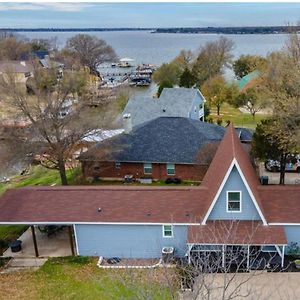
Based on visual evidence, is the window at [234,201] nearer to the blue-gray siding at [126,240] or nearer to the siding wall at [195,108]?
the blue-gray siding at [126,240]

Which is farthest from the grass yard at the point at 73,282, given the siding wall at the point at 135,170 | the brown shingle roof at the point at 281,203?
the siding wall at the point at 135,170

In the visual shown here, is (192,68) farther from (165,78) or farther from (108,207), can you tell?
(108,207)

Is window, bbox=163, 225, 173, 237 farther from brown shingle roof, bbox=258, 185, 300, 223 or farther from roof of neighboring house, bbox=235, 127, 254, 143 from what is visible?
roof of neighboring house, bbox=235, 127, 254, 143

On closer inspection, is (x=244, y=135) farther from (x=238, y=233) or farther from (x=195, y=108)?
(x=238, y=233)

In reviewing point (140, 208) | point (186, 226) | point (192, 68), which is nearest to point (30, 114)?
point (140, 208)

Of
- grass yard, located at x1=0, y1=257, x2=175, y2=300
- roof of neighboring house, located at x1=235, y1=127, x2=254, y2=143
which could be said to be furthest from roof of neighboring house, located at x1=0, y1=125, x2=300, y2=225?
roof of neighboring house, located at x1=235, y1=127, x2=254, y2=143

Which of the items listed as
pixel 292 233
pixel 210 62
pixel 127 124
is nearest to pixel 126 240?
pixel 292 233
